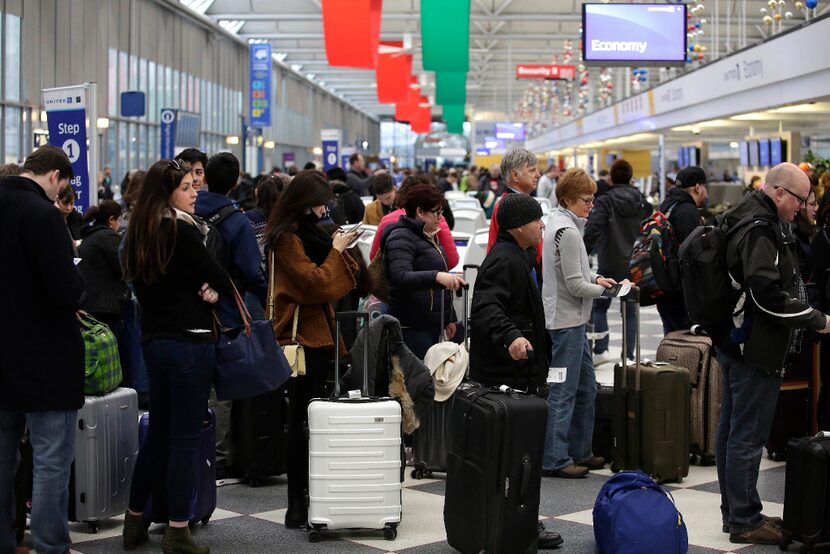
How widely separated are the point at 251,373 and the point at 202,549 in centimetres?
72

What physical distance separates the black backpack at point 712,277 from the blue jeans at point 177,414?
1.95m

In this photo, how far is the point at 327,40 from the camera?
572 inches

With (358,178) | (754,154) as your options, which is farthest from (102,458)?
(754,154)

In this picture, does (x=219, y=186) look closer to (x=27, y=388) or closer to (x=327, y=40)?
(x=27, y=388)

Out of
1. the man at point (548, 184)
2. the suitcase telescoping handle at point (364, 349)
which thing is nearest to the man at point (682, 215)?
the suitcase telescoping handle at point (364, 349)

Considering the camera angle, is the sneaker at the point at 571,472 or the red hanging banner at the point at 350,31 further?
the red hanging banner at the point at 350,31

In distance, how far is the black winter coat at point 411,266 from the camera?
6004 millimetres

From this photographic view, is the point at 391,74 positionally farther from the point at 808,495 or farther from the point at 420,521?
the point at 808,495

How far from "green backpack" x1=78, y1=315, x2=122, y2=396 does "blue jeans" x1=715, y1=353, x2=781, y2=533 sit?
2554 mm

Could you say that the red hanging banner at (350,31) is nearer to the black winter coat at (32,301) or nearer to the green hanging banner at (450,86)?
the black winter coat at (32,301)

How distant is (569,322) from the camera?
5.95 meters

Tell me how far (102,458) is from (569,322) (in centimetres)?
235

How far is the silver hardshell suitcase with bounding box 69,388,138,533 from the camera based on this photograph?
494cm

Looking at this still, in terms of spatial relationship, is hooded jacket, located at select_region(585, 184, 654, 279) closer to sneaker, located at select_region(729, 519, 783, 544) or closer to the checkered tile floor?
the checkered tile floor
